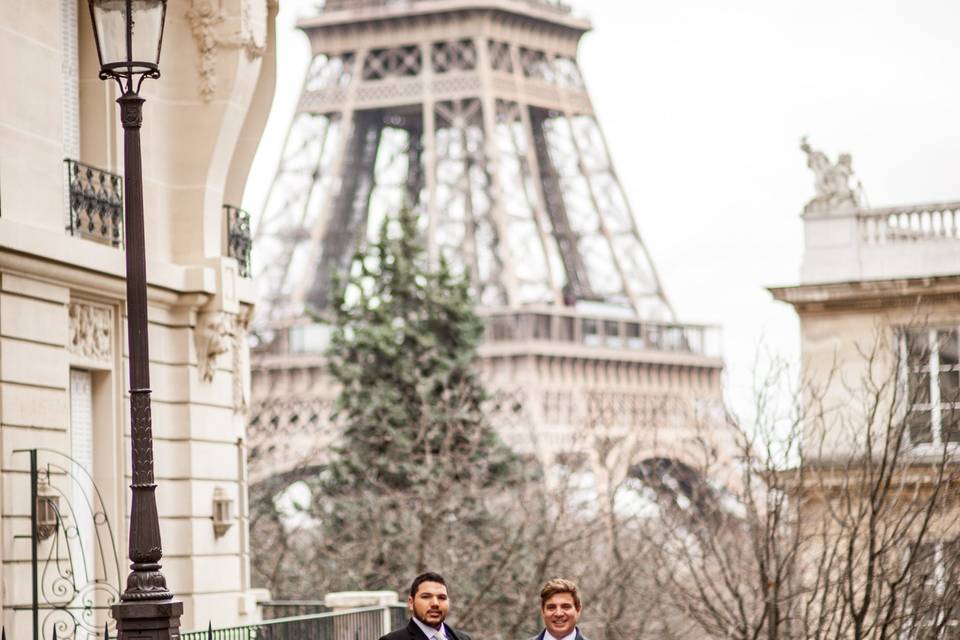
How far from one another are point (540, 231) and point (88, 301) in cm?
5420

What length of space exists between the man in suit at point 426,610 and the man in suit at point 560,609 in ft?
1.79

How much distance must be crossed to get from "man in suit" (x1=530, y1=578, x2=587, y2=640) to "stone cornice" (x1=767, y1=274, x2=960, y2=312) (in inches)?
851

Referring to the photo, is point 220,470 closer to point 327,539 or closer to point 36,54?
point 36,54

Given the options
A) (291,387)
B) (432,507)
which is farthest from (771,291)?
(291,387)

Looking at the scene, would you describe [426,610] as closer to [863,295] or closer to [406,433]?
[863,295]

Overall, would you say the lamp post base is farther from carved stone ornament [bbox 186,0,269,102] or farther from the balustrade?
the balustrade

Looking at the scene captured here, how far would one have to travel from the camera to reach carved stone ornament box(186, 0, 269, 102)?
2034 cm

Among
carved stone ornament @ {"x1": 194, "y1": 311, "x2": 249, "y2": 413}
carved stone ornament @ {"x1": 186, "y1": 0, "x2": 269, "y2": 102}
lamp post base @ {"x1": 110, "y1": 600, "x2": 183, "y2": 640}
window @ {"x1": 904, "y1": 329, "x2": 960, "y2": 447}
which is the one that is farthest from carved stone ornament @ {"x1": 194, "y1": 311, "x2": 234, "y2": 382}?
window @ {"x1": 904, "y1": 329, "x2": 960, "y2": 447}

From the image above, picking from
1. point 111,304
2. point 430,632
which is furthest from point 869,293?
point 430,632

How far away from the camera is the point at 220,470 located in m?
20.9

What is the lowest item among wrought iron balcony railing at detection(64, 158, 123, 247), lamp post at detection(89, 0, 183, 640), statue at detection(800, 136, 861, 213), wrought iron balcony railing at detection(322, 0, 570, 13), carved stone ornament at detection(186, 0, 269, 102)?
lamp post at detection(89, 0, 183, 640)

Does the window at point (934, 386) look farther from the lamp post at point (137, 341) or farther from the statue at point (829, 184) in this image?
the lamp post at point (137, 341)

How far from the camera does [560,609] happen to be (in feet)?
36.4

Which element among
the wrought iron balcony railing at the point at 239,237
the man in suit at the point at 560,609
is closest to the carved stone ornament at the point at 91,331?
the wrought iron balcony railing at the point at 239,237
